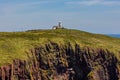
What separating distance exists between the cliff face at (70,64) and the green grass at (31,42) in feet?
8.48

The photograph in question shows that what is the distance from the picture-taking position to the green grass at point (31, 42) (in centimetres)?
16880

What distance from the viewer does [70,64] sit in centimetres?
18312

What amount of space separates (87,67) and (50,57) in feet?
50.5

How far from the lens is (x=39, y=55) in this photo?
176250 millimetres

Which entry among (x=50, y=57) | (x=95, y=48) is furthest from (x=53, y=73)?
(x=95, y=48)

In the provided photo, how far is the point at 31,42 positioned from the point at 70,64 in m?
16.6

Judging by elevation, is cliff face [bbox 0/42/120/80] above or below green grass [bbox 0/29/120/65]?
below

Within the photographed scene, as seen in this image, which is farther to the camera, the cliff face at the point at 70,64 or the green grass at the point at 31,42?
the cliff face at the point at 70,64

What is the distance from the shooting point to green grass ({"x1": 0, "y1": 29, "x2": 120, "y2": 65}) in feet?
554

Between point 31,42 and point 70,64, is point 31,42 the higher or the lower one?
the higher one

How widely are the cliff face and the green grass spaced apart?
102 inches

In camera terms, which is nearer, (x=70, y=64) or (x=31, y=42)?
(x=31, y=42)

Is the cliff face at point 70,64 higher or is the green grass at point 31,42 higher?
the green grass at point 31,42

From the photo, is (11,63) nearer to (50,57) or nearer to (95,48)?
(50,57)
